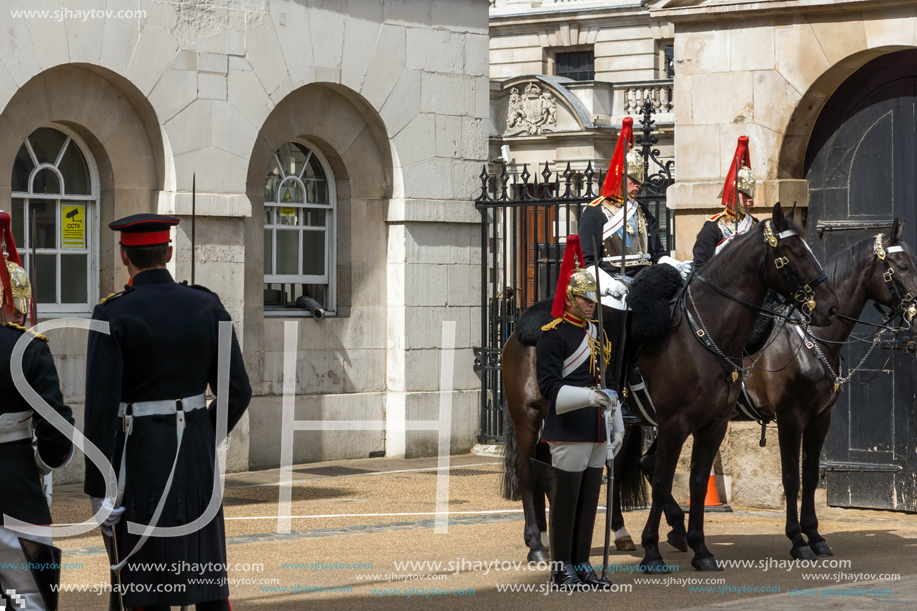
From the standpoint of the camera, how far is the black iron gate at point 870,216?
10.3 meters

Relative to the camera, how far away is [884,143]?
34.2 feet

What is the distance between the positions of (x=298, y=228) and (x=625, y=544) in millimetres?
6237

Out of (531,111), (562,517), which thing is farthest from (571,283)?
(531,111)

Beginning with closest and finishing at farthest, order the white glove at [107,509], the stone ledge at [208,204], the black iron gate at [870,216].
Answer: the white glove at [107,509]
the black iron gate at [870,216]
the stone ledge at [208,204]

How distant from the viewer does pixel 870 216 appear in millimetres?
10484

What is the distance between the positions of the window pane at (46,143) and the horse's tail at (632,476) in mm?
6150

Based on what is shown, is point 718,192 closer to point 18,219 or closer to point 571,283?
point 571,283

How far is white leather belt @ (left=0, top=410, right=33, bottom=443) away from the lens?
17.2 ft

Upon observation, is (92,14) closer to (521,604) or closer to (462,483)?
(462,483)

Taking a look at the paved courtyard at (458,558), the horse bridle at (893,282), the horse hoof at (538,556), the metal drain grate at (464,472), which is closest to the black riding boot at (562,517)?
the paved courtyard at (458,558)

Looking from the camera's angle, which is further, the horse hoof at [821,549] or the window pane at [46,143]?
the window pane at [46,143]

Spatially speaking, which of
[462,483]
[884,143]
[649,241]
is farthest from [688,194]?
[462,483]

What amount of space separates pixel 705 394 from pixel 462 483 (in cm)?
451
